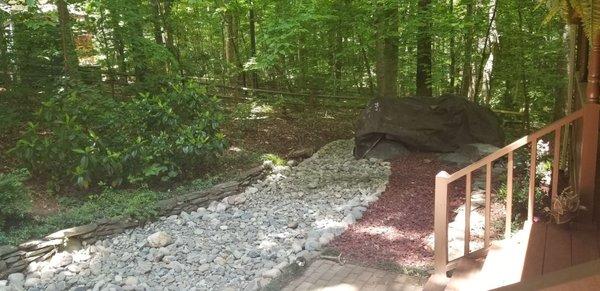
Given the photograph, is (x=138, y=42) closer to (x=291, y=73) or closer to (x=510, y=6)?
(x=291, y=73)

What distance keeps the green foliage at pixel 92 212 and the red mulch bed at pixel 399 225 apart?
99.2 inches

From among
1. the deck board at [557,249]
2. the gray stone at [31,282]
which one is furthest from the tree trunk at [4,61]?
the deck board at [557,249]

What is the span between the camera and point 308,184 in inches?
272

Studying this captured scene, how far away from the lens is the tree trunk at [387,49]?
851cm

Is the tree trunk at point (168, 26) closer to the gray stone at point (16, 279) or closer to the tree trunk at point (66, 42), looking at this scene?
the tree trunk at point (66, 42)

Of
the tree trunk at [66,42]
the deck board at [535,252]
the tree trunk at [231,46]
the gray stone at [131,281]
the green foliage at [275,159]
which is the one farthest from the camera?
the tree trunk at [231,46]

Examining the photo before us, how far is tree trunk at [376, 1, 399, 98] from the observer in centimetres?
851

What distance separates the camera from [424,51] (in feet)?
31.7

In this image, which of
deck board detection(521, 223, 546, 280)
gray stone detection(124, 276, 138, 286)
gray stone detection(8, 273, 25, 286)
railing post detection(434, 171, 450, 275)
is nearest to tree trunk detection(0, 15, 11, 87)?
gray stone detection(8, 273, 25, 286)

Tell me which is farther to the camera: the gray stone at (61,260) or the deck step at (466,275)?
the gray stone at (61,260)

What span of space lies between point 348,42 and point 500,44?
3006mm

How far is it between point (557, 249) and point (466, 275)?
1.88 ft

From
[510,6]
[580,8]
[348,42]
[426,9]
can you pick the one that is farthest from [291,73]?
[580,8]

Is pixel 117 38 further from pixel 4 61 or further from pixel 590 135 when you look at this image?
pixel 590 135
